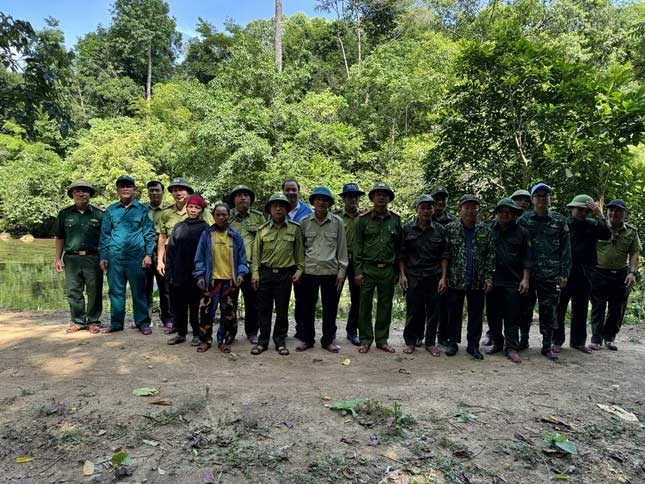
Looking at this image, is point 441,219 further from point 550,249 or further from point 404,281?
point 550,249

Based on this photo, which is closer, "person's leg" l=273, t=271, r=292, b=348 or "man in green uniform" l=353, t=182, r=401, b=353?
"person's leg" l=273, t=271, r=292, b=348

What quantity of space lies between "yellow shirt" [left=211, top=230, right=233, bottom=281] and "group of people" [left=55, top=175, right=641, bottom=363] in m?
0.02

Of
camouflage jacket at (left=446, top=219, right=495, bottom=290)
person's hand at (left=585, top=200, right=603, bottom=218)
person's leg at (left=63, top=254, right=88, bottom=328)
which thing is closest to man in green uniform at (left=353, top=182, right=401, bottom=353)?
camouflage jacket at (left=446, top=219, right=495, bottom=290)

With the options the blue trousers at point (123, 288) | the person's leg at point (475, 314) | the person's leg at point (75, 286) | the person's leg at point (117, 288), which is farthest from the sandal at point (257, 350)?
the person's leg at point (75, 286)

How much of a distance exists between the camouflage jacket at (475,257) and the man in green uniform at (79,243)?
444cm

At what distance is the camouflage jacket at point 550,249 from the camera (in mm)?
5289

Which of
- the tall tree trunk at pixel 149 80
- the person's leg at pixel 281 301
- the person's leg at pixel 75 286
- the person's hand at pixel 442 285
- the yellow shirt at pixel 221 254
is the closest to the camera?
the yellow shirt at pixel 221 254

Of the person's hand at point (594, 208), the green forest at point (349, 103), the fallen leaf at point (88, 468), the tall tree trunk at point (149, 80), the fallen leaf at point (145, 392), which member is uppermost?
the tall tree trunk at point (149, 80)

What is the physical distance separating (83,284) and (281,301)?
2.78 meters

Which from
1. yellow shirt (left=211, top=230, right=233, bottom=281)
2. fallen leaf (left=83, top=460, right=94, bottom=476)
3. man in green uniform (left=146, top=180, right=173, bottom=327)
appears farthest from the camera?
man in green uniform (left=146, top=180, right=173, bottom=327)

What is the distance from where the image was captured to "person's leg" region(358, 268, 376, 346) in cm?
547

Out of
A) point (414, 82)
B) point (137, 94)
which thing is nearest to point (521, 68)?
point (414, 82)

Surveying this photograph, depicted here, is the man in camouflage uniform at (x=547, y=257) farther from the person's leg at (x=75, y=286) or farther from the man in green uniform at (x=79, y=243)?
the person's leg at (x=75, y=286)

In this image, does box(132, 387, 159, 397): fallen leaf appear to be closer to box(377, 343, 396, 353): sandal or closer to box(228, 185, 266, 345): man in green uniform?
box(228, 185, 266, 345): man in green uniform
